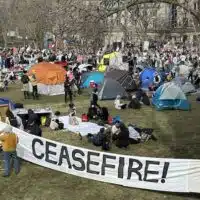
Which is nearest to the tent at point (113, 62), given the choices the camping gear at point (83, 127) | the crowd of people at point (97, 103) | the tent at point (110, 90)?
the crowd of people at point (97, 103)

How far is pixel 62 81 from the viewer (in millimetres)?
27156

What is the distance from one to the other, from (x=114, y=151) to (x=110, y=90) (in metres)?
9.76

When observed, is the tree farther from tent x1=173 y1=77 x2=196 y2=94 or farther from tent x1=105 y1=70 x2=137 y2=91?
tent x1=173 y1=77 x2=196 y2=94

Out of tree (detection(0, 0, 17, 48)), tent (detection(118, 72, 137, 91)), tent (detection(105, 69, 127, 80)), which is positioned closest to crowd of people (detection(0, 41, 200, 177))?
tent (detection(118, 72, 137, 91))

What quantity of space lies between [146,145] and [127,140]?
0.80m

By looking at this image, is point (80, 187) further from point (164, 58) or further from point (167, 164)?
point (164, 58)

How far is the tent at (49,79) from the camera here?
26.7 metres

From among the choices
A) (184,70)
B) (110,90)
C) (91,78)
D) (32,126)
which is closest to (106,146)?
(32,126)

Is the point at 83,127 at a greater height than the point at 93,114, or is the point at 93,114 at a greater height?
the point at 93,114

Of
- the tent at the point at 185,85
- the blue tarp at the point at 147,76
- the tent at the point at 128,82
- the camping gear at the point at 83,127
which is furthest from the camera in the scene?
the blue tarp at the point at 147,76

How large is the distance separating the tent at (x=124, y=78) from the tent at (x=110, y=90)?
1.14 metres

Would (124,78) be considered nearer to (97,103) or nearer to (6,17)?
(97,103)

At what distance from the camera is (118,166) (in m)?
12.0

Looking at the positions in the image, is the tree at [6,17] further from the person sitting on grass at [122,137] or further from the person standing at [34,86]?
the person sitting on grass at [122,137]
